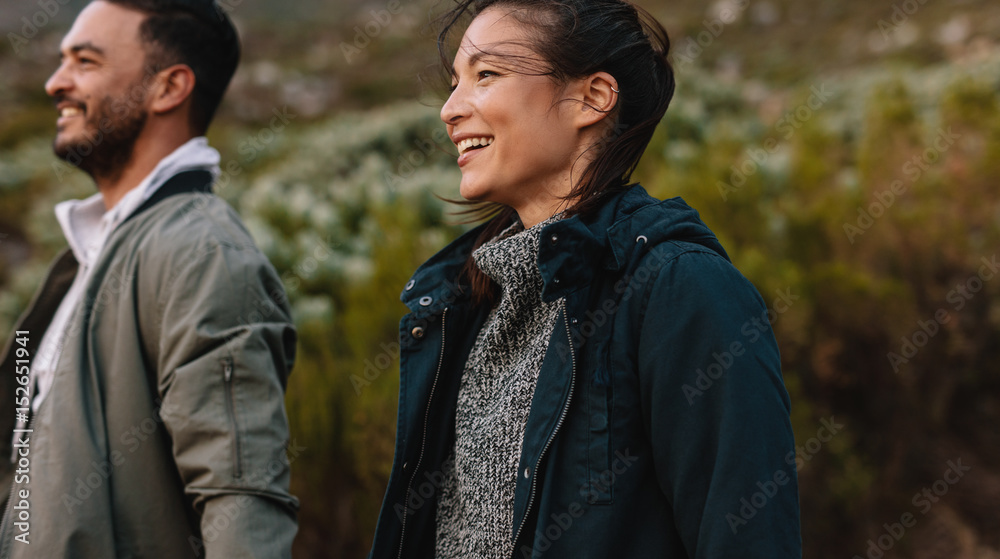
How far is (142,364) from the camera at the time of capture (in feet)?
5.99

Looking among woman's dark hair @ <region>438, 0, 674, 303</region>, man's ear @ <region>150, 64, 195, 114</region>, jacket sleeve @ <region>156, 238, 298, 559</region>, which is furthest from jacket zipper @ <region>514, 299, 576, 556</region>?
man's ear @ <region>150, 64, 195, 114</region>

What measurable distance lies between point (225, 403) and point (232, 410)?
2cm

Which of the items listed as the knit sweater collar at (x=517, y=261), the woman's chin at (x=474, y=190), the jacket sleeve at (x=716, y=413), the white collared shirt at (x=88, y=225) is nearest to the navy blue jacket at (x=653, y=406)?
the jacket sleeve at (x=716, y=413)

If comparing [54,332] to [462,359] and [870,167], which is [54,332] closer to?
[462,359]

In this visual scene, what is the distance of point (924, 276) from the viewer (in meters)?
3.62

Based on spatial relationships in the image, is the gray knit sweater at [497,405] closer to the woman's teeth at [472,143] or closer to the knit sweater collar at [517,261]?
the knit sweater collar at [517,261]

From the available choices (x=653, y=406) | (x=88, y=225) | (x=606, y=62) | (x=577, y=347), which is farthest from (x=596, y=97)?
(x=88, y=225)

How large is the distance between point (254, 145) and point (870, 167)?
286 inches

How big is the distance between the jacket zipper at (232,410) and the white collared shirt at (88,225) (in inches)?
18.1

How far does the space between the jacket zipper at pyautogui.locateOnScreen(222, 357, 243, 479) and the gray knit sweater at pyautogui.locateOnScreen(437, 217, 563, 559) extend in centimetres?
46

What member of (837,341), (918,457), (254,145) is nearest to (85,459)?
(837,341)

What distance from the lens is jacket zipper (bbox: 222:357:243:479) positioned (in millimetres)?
1698

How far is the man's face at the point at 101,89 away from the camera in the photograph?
218cm

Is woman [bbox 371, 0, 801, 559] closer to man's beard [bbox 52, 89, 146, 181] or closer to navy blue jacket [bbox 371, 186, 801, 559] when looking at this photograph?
navy blue jacket [bbox 371, 186, 801, 559]
